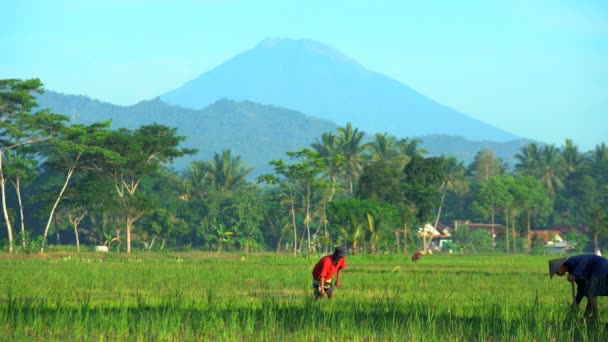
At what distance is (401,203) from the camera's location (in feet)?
224

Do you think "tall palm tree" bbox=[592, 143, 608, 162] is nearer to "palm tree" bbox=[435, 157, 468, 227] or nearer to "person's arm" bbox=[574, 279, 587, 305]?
"palm tree" bbox=[435, 157, 468, 227]

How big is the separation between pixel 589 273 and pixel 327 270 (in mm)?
4450

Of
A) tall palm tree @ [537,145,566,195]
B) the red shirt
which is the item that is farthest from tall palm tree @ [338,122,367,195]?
the red shirt

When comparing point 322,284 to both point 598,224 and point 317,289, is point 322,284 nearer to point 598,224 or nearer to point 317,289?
point 317,289

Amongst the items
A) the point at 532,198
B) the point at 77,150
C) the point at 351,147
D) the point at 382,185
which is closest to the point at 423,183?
the point at 382,185

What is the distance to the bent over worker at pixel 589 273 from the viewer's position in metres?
12.7

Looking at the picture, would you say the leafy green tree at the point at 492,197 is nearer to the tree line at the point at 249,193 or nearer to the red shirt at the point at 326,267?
the tree line at the point at 249,193

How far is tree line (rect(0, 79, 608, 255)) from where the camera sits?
5384 cm

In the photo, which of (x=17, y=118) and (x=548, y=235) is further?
(x=548, y=235)

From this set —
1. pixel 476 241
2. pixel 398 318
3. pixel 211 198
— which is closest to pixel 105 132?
pixel 211 198

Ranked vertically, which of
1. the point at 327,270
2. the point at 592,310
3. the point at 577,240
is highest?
the point at 577,240

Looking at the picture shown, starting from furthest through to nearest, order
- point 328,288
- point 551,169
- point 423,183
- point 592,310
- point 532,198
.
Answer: point 551,169
point 532,198
point 423,183
point 328,288
point 592,310

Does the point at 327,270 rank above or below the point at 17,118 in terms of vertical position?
below

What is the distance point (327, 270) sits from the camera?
51.9ft
